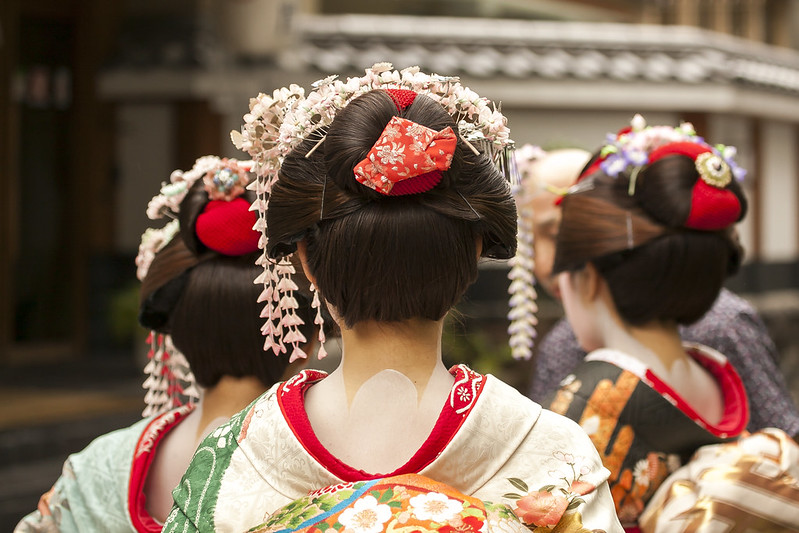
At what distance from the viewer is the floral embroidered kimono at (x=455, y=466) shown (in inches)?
72.2

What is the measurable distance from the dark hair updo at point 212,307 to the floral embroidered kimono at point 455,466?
0.65 meters

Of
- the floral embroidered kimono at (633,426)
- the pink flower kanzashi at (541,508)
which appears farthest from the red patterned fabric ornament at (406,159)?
the floral embroidered kimono at (633,426)

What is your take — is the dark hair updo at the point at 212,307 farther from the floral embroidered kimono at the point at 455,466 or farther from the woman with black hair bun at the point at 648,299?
the woman with black hair bun at the point at 648,299

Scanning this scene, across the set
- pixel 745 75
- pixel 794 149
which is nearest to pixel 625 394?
pixel 745 75

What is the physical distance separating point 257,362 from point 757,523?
4.53ft

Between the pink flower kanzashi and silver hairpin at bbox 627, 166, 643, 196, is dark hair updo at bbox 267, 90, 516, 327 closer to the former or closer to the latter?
the pink flower kanzashi

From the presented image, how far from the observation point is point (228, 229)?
2.58 meters

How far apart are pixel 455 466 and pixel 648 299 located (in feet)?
4.18

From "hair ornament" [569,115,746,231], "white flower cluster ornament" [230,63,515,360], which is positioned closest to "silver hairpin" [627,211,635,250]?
"hair ornament" [569,115,746,231]

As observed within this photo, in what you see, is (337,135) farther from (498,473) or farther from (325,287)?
(498,473)

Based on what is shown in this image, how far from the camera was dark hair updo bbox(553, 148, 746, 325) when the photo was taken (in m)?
2.85

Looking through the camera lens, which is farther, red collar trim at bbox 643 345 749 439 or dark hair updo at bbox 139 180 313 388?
red collar trim at bbox 643 345 749 439

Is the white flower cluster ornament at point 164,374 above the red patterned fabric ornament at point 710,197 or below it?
below

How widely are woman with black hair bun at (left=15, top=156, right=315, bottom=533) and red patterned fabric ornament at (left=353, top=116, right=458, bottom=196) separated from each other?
79cm
